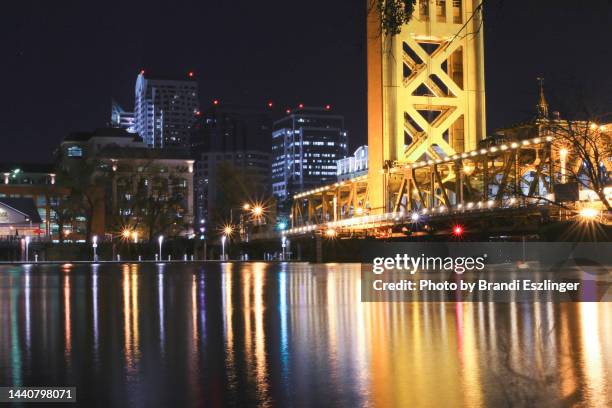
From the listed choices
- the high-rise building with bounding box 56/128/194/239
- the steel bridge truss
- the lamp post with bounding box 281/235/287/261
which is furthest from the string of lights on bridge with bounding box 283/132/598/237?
the high-rise building with bounding box 56/128/194/239

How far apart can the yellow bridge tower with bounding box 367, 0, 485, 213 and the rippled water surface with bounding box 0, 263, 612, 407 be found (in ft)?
225

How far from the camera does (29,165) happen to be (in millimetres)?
163125

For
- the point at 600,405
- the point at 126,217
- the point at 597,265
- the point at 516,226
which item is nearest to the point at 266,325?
the point at 600,405

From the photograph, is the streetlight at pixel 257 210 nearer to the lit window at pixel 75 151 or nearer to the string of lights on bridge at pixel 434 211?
the string of lights on bridge at pixel 434 211

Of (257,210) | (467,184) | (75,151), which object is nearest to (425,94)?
(467,184)

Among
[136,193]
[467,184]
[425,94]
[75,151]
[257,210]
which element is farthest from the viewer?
[75,151]

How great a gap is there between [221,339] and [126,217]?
344 feet

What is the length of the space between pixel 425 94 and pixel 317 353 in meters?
87.0

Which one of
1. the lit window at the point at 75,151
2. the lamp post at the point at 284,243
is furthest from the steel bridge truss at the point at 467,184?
the lit window at the point at 75,151

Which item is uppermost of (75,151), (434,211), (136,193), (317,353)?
(75,151)

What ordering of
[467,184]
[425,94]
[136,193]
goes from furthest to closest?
[136,193], [425,94], [467,184]

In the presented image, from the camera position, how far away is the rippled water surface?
10797 mm

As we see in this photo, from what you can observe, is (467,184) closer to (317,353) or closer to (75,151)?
(317,353)

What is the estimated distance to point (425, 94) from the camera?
325 feet
